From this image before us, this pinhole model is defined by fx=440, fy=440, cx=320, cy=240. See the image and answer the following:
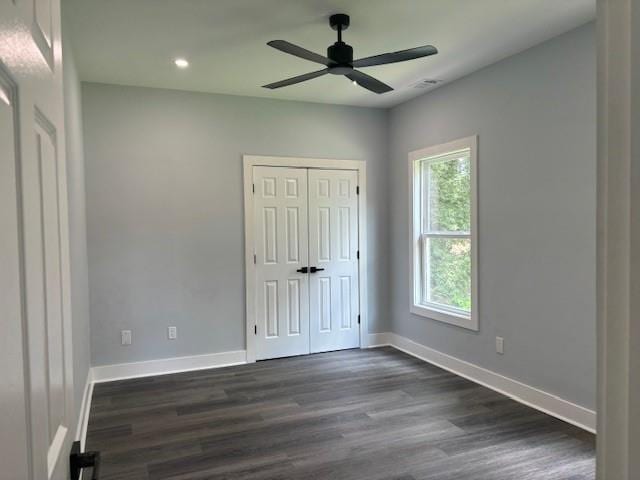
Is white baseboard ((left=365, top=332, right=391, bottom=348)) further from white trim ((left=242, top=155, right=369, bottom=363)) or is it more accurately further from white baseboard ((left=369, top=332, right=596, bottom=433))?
white trim ((left=242, top=155, right=369, bottom=363))

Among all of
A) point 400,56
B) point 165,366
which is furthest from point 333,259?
point 400,56

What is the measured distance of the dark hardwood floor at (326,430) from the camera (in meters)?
2.56

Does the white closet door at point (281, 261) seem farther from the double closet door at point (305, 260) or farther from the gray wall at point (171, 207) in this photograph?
the gray wall at point (171, 207)

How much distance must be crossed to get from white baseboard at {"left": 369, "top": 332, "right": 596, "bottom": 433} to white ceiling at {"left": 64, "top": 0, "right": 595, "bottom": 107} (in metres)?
2.64

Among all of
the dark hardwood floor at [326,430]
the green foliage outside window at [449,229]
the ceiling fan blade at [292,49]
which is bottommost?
the dark hardwood floor at [326,430]

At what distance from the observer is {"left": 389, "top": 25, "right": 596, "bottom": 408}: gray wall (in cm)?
300

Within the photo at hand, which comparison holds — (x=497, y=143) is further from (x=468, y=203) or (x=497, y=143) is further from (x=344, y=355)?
(x=344, y=355)

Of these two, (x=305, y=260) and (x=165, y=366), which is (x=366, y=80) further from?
(x=165, y=366)

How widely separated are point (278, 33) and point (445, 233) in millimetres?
2459

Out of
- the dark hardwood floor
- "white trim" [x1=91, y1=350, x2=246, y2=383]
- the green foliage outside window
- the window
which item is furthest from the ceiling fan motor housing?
"white trim" [x1=91, y1=350, x2=246, y2=383]

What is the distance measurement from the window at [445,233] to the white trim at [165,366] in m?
2.04

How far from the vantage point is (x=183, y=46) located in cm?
329

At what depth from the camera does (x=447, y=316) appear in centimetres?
430

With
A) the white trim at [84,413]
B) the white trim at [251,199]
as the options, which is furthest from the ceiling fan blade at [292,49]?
the white trim at [84,413]
